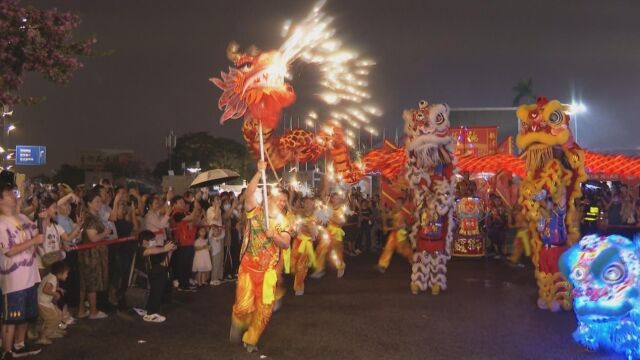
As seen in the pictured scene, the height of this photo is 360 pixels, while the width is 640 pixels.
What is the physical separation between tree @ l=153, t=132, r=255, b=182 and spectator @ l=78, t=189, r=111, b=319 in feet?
119

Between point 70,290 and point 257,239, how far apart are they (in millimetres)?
3359

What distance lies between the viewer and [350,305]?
25.6 feet

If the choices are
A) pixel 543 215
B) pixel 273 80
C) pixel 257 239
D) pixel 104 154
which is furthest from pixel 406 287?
pixel 104 154

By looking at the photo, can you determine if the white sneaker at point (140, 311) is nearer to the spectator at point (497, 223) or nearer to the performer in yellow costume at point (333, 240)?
the performer in yellow costume at point (333, 240)

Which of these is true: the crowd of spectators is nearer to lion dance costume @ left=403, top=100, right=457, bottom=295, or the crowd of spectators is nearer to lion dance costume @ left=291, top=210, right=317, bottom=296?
lion dance costume @ left=291, top=210, right=317, bottom=296

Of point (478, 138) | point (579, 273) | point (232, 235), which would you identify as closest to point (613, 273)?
point (579, 273)

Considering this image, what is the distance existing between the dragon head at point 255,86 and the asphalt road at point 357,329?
7.82 feet

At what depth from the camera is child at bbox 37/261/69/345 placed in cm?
592

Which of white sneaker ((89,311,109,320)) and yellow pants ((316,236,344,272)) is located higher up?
yellow pants ((316,236,344,272))

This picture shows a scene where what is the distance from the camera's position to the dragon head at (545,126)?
752 centimetres

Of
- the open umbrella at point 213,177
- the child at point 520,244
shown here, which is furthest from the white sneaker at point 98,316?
the child at point 520,244

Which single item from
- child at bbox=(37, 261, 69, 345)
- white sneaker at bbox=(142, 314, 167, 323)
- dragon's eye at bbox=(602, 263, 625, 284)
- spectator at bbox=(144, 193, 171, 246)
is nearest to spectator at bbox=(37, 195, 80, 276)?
child at bbox=(37, 261, 69, 345)

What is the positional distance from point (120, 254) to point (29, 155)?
22.0 meters

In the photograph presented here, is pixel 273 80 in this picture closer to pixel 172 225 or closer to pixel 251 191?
pixel 251 191
